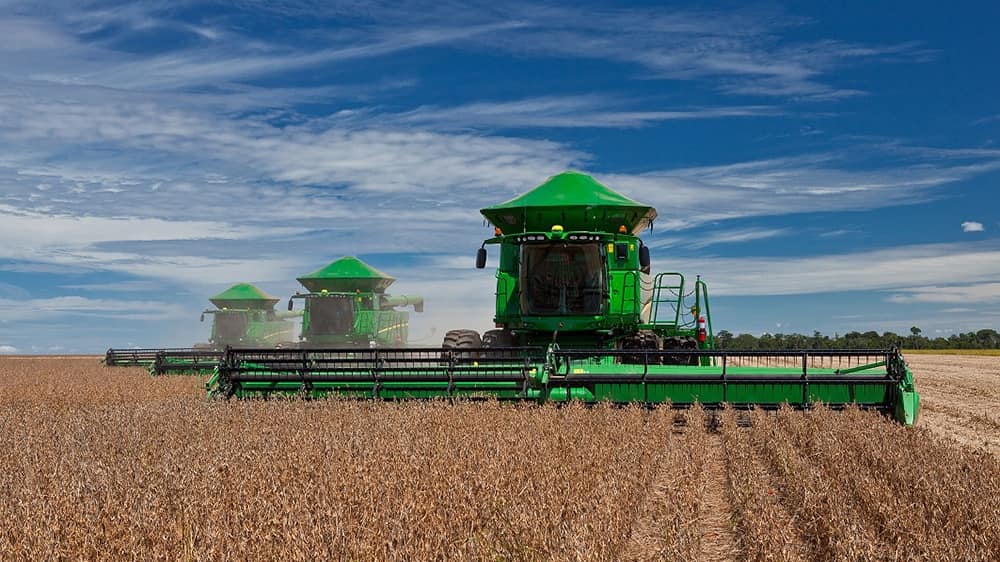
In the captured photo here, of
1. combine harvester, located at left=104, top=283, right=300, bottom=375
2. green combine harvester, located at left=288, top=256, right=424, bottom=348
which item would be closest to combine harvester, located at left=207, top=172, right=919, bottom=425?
green combine harvester, located at left=288, top=256, right=424, bottom=348

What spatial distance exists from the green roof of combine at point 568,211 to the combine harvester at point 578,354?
0.05 feet

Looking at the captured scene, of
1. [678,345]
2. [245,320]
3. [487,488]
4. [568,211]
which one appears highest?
[568,211]

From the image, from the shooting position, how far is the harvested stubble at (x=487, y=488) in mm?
3822

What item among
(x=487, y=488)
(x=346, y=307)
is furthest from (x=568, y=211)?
(x=346, y=307)

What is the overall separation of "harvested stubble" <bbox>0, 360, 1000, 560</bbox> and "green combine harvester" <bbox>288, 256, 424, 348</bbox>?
14229 mm

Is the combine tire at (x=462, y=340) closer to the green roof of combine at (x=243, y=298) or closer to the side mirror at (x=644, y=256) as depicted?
the side mirror at (x=644, y=256)

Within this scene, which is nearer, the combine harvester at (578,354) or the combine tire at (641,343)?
the combine harvester at (578,354)

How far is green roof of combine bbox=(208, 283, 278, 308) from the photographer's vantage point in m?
28.0

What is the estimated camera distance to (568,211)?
41.0 ft

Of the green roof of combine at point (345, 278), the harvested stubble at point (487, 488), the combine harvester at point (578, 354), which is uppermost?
the green roof of combine at point (345, 278)

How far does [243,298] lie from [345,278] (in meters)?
6.22

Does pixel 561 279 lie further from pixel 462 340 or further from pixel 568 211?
pixel 462 340

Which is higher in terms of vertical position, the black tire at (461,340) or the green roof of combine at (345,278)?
the green roof of combine at (345,278)

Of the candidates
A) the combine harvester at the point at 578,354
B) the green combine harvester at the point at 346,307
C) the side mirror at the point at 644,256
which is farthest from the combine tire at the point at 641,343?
the green combine harvester at the point at 346,307
